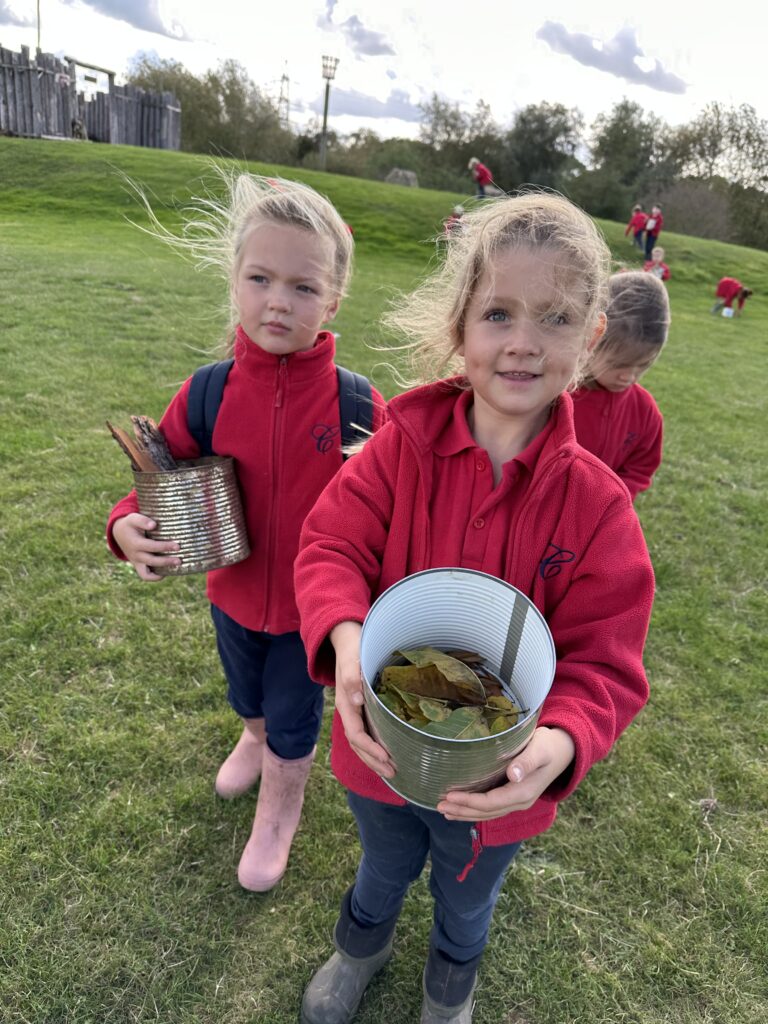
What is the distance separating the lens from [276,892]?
2.20 meters

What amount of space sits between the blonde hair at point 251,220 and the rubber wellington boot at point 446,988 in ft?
6.36

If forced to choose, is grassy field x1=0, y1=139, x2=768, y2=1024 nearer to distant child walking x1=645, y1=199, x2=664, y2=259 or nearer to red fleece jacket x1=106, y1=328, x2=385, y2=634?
red fleece jacket x1=106, y1=328, x2=385, y2=634

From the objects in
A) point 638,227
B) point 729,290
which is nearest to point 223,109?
point 638,227

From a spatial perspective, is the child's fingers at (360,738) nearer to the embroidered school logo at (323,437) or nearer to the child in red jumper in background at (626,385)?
the embroidered school logo at (323,437)

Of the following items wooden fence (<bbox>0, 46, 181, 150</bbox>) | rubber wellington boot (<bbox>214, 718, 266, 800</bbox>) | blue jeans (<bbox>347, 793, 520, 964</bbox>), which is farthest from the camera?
wooden fence (<bbox>0, 46, 181, 150</bbox>)

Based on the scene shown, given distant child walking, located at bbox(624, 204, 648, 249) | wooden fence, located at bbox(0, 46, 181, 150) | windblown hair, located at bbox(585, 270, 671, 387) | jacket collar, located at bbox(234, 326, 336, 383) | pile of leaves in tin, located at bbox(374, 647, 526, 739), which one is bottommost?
pile of leaves in tin, located at bbox(374, 647, 526, 739)

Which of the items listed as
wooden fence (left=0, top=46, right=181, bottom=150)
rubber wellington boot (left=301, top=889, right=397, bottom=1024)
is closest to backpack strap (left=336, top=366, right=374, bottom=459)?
rubber wellington boot (left=301, top=889, right=397, bottom=1024)

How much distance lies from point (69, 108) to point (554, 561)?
26.7 metres

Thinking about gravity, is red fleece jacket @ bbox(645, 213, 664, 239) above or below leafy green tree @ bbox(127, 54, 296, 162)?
below

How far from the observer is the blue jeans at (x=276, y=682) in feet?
6.90

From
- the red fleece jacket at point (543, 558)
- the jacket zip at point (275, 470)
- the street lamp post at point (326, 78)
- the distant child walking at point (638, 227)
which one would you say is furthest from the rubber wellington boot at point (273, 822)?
the street lamp post at point (326, 78)

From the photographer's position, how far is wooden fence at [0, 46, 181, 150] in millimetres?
20031

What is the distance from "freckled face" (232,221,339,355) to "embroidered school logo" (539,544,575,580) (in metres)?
1.01

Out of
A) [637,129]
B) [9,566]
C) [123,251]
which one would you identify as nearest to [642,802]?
[9,566]
